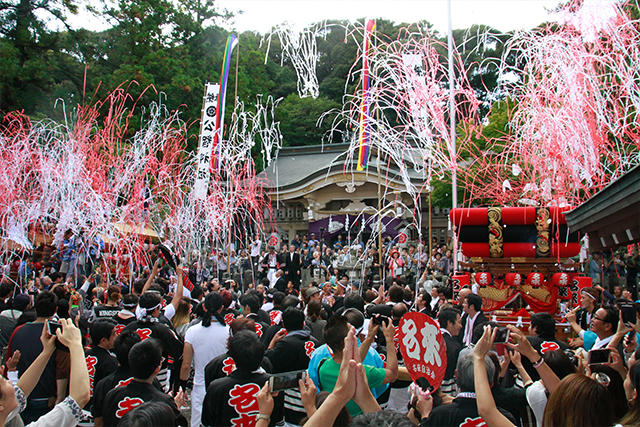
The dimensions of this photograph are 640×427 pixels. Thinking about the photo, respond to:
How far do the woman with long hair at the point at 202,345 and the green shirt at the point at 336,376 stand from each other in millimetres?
1604

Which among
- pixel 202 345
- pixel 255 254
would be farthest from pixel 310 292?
pixel 255 254

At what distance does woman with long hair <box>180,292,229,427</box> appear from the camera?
4641 millimetres

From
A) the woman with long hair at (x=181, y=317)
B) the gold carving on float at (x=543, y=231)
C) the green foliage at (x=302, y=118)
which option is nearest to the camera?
the woman with long hair at (x=181, y=317)

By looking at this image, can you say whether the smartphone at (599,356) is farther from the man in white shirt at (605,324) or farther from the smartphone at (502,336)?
the man in white shirt at (605,324)

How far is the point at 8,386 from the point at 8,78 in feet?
55.6

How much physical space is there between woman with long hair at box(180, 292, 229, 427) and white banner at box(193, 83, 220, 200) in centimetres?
1045

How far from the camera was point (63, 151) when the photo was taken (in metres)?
15.4

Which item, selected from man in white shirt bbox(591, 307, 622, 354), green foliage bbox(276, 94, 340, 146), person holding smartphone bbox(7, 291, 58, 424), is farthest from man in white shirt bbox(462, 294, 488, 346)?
green foliage bbox(276, 94, 340, 146)

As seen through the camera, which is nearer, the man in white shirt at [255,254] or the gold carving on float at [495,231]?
the gold carving on float at [495,231]

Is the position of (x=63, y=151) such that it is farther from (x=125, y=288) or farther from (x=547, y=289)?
(x=547, y=289)

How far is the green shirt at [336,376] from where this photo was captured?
322 cm

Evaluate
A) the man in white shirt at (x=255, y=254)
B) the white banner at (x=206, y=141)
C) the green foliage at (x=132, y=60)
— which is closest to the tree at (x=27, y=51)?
the green foliage at (x=132, y=60)

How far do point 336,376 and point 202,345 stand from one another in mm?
1798

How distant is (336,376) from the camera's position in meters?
3.27
